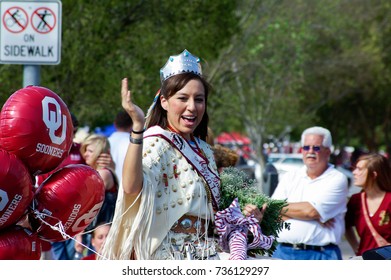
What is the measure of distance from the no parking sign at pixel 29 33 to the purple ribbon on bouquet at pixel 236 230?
9.19ft

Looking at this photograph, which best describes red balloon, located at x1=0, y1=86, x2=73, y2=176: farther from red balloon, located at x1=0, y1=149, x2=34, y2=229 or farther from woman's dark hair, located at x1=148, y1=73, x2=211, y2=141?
woman's dark hair, located at x1=148, y1=73, x2=211, y2=141

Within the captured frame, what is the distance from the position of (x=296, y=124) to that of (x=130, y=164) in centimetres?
3920

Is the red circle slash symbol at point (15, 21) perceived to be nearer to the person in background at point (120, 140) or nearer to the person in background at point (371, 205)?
the person in background at point (120, 140)

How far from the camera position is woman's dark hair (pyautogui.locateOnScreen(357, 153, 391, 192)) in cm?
703

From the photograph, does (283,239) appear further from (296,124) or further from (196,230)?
(296,124)

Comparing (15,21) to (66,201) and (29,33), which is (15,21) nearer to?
(29,33)

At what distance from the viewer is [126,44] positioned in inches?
540

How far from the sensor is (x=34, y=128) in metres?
4.06

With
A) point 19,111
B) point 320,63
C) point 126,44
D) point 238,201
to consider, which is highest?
point 320,63

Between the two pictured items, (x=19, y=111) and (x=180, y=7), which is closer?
(x=19, y=111)

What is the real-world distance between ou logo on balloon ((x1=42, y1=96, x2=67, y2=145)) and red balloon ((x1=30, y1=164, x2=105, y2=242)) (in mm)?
175

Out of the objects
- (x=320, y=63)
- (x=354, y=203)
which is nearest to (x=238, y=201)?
(x=354, y=203)

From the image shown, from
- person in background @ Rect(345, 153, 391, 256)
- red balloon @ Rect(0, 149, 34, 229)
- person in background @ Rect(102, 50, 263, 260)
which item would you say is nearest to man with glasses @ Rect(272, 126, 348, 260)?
person in background @ Rect(345, 153, 391, 256)

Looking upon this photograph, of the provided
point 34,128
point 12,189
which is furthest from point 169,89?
point 12,189
